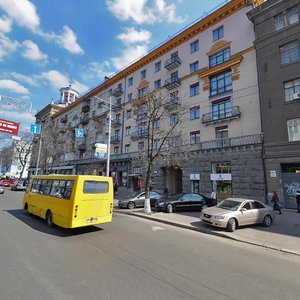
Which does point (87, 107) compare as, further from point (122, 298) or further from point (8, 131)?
point (122, 298)

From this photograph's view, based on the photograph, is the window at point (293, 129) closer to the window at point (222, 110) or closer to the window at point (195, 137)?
the window at point (222, 110)

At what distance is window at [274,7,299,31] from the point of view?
1953 centimetres

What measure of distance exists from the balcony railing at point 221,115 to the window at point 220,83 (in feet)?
7.83

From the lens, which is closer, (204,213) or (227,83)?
(204,213)

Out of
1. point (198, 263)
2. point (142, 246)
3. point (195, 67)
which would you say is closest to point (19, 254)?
point (142, 246)

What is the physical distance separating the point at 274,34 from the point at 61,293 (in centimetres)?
2492

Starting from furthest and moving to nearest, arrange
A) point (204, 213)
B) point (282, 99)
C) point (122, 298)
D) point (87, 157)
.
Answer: point (87, 157) < point (282, 99) < point (204, 213) < point (122, 298)

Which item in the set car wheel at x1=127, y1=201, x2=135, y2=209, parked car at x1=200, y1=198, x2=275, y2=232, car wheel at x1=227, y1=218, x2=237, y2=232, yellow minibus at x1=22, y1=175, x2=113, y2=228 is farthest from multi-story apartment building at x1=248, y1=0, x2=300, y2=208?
yellow minibus at x1=22, y1=175, x2=113, y2=228

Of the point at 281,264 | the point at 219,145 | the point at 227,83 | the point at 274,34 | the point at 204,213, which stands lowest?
the point at 281,264

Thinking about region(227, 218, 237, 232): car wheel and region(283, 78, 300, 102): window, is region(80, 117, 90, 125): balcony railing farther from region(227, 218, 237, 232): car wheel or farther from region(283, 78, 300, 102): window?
region(227, 218, 237, 232): car wheel

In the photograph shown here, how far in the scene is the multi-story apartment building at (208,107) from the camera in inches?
845

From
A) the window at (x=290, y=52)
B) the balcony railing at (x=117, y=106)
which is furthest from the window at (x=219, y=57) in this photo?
the balcony railing at (x=117, y=106)

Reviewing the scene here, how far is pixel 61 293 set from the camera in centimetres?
421

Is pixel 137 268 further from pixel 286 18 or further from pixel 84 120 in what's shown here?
pixel 84 120
